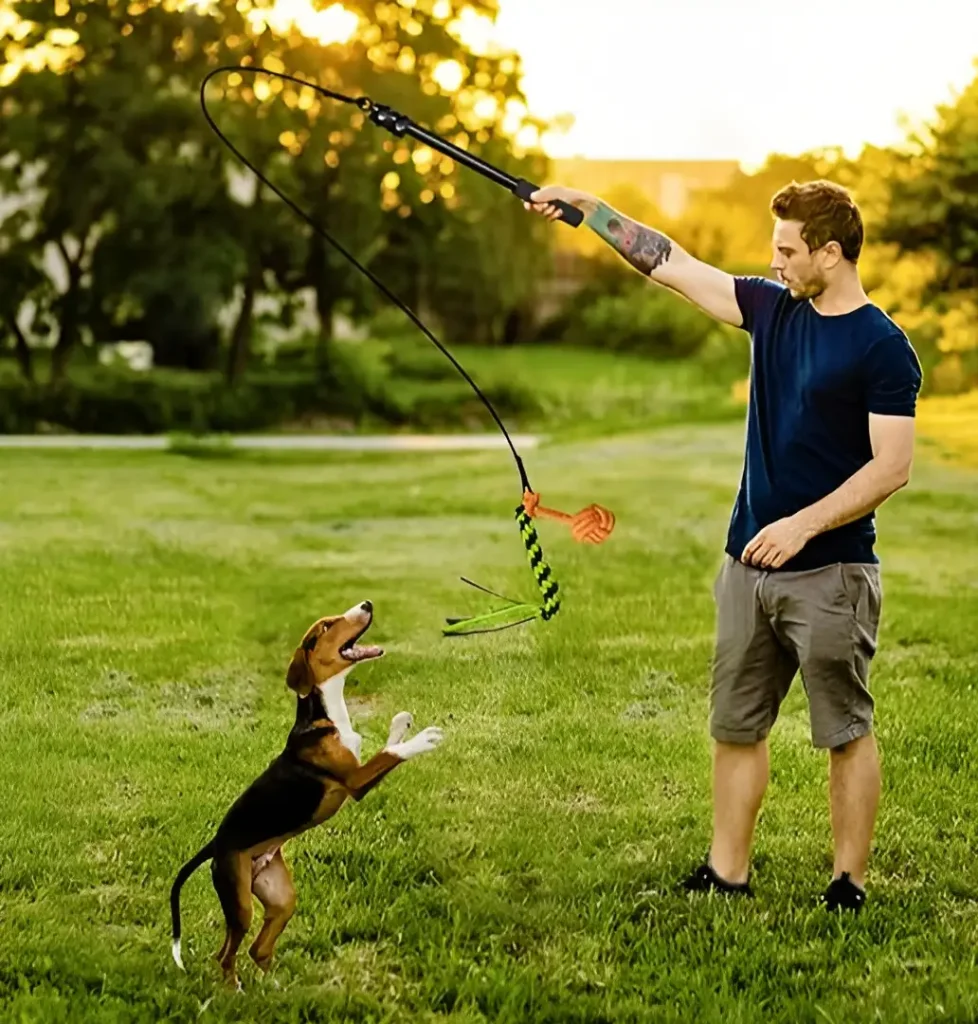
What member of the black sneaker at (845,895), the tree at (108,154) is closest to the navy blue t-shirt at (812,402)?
the black sneaker at (845,895)

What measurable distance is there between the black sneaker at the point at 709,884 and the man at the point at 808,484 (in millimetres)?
81

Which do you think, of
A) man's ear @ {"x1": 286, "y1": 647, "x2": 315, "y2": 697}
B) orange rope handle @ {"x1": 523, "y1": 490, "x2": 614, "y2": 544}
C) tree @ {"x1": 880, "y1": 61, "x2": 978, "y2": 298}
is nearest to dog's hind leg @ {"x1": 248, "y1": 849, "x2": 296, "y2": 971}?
man's ear @ {"x1": 286, "y1": 647, "x2": 315, "y2": 697}

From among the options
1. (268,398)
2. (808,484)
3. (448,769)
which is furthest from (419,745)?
(268,398)

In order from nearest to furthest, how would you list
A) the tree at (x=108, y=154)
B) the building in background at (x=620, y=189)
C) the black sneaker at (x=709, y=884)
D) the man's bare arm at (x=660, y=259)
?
the man's bare arm at (x=660, y=259) < the black sneaker at (x=709, y=884) < the tree at (x=108, y=154) < the building in background at (x=620, y=189)

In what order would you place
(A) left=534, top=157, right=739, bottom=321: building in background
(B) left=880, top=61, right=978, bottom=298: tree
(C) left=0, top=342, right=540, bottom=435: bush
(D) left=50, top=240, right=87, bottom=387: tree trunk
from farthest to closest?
1. (B) left=880, top=61, right=978, bottom=298: tree
2. (A) left=534, top=157, right=739, bottom=321: building in background
3. (C) left=0, top=342, right=540, bottom=435: bush
4. (D) left=50, top=240, right=87, bottom=387: tree trunk

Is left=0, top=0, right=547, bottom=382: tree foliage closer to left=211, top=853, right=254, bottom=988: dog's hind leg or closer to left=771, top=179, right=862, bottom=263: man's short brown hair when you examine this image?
left=771, top=179, right=862, bottom=263: man's short brown hair

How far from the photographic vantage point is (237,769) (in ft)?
7.02

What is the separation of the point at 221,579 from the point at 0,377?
3.86 ft

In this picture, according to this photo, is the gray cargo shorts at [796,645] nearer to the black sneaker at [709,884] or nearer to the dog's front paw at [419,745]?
the black sneaker at [709,884]

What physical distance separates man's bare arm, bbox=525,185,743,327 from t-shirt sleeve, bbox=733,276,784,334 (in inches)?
0.5

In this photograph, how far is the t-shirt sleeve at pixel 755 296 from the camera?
63.1 inches

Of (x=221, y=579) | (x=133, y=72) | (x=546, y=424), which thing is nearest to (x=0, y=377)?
(x=133, y=72)

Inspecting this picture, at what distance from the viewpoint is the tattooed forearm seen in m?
1.64

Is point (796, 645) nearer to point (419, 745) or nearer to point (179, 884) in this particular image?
point (419, 745)
